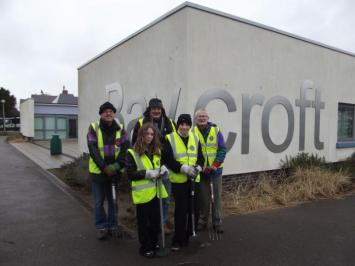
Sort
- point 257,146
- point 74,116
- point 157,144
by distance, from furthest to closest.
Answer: point 74,116
point 257,146
point 157,144

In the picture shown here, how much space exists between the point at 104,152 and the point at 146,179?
33.7 inches

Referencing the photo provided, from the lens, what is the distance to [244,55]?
23.1 feet

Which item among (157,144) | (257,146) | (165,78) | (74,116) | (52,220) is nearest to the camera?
(157,144)

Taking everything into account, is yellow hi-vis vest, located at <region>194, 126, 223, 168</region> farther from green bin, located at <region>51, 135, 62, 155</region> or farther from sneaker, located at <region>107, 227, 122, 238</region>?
green bin, located at <region>51, 135, 62, 155</region>

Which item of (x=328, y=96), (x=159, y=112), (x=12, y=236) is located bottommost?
(x=12, y=236)

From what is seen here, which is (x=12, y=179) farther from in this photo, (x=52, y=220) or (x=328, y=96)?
(x=328, y=96)

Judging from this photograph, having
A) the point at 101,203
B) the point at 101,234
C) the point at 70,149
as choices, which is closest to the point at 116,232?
the point at 101,234

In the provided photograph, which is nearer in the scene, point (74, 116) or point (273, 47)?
point (273, 47)

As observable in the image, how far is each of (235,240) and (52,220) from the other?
3.10 m

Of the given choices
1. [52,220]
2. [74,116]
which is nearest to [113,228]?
[52,220]

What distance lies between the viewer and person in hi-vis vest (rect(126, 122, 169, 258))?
3.70 metres

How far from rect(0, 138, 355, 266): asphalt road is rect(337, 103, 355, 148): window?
13.7 ft

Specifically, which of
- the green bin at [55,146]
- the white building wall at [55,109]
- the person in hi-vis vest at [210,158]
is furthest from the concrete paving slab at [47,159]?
the white building wall at [55,109]

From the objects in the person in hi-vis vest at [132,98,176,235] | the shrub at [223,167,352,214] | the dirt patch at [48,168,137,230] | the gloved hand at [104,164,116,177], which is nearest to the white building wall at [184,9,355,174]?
the shrub at [223,167,352,214]
